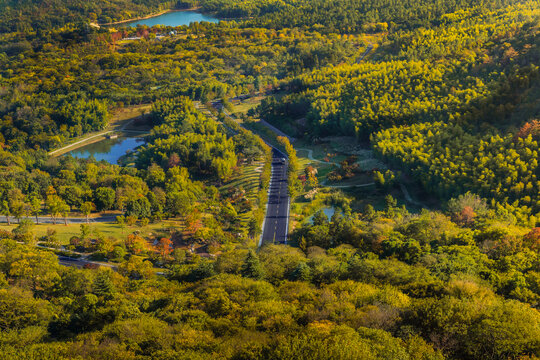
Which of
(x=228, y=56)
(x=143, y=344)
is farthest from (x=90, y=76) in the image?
(x=143, y=344)

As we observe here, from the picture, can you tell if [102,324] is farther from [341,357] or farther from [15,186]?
[15,186]

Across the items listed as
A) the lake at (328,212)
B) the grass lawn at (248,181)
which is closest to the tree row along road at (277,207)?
the grass lawn at (248,181)

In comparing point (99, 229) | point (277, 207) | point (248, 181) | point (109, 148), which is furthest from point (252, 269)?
Answer: point (109, 148)

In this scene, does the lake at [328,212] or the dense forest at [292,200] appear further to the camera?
the lake at [328,212]

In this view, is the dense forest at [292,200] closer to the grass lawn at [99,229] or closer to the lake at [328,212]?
the grass lawn at [99,229]

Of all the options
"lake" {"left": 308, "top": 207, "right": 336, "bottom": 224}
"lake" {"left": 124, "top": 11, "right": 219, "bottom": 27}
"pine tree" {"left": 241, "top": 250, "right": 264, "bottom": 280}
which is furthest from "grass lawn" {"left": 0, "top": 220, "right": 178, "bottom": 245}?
"lake" {"left": 124, "top": 11, "right": 219, "bottom": 27}

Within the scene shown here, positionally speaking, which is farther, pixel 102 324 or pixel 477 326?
pixel 102 324
